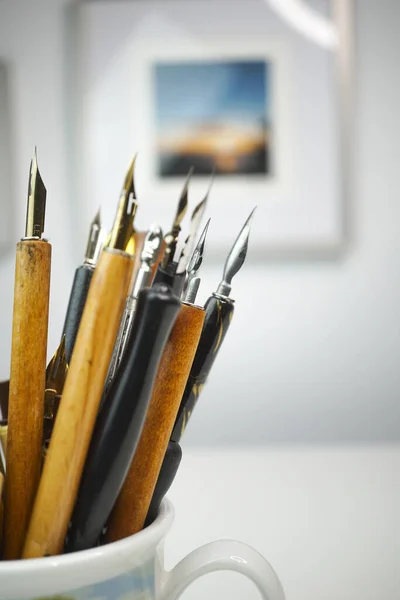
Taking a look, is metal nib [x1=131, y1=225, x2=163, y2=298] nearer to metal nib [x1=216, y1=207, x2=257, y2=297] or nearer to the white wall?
metal nib [x1=216, y1=207, x2=257, y2=297]

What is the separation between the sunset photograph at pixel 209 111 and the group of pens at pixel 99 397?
93 cm

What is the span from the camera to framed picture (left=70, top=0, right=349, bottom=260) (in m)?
1.11

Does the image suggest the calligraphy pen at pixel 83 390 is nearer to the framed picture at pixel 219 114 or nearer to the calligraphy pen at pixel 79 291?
the calligraphy pen at pixel 79 291

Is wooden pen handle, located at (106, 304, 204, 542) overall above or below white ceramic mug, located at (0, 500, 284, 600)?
above

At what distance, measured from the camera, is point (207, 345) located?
227mm

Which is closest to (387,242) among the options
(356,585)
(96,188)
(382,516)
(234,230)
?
(234,230)

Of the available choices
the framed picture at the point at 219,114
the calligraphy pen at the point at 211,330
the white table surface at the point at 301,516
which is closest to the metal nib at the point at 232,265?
the calligraphy pen at the point at 211,330

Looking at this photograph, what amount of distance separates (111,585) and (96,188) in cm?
99

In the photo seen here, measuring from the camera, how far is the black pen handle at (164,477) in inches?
8.5

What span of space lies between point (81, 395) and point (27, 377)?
0.9 inches

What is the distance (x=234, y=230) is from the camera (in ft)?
3.65

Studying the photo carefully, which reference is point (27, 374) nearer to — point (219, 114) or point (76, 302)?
point (76, 302)

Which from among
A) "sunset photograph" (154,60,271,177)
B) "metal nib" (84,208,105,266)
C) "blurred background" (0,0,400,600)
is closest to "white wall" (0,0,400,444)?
"blurred background" (0,0,400,600)

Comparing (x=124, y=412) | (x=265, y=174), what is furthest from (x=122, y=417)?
(x=265, y=174)
